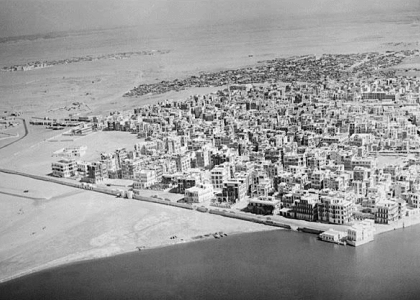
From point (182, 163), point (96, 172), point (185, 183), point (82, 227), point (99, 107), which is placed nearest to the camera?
point (82, 227)

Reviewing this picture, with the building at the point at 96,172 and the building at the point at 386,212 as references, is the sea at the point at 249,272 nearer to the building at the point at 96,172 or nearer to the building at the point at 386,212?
the building at the point at 386,212

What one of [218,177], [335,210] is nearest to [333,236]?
Answer: [335,210]

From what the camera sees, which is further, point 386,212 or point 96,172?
point 96,172

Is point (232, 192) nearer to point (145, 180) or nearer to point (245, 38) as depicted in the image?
point (145, 180)

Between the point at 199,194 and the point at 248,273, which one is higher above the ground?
the point at 199,194

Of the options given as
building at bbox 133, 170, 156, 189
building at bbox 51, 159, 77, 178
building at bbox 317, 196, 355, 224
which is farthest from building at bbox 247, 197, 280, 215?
building at bbox 51, 159, 77, 178

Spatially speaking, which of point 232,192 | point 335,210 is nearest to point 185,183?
point 232,192

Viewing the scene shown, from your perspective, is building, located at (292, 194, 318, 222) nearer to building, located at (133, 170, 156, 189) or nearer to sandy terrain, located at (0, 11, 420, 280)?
sandy terrain, located at (0, 11, 420, 280)

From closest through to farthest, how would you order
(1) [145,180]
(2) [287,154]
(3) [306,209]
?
(3) [306,209] < (1) [145,180] < (2) [287,154]
